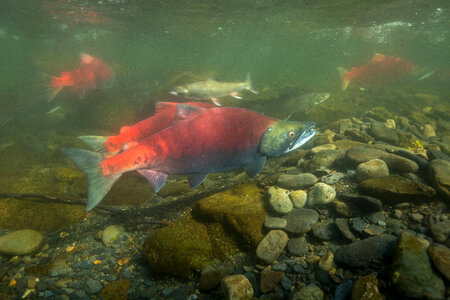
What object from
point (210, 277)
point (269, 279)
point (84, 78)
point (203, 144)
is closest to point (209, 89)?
point (203, 144)

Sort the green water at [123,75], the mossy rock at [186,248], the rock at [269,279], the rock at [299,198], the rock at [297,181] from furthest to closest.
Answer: the green water at [123,75] < the rock at [297,181] < the rock at [299,198] < the mossy rock at [186,248] < the rock at [269,279]

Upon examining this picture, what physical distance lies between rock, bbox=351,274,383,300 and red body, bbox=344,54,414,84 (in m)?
15.7

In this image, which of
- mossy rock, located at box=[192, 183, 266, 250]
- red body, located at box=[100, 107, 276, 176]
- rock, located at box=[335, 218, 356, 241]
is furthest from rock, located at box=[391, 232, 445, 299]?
red body, located at box=[100, 107, 276, 176]

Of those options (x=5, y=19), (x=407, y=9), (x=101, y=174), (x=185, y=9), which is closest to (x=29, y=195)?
(x=101, y=174)

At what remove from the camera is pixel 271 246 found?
2.46 m

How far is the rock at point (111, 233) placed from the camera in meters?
3.36

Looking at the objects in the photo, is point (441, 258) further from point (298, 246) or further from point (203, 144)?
point (203, 144)

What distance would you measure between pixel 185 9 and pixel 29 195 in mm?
21691

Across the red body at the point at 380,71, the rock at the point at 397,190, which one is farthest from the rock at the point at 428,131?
the red body at the point at 380,71

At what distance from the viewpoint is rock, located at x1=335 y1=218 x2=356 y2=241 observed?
7.89 ft

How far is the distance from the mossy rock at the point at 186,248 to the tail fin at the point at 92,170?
0.87m

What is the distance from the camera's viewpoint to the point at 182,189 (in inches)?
182

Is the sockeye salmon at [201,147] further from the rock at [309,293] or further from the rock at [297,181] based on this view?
the rock at [309,293]

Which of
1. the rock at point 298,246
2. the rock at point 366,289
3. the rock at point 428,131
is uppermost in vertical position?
the rock at point 366,289
